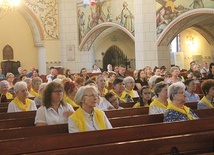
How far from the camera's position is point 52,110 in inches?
229

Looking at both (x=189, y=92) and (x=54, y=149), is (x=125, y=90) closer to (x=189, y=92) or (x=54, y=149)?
(x=189, y=92)

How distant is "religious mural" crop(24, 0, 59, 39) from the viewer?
20531mm

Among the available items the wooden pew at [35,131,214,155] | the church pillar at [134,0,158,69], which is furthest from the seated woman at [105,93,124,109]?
the church pillar at [134,0,158,69]

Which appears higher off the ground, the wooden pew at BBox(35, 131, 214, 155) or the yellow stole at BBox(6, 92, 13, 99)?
the yellow stole at BBox(6, 92, 13, 99)

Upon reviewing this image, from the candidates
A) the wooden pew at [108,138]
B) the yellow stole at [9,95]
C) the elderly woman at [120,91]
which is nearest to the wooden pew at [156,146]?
the wooden pew at [108,138]

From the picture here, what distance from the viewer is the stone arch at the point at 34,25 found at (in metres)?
20.5

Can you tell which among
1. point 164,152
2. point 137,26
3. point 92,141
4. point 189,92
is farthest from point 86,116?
point 137,26

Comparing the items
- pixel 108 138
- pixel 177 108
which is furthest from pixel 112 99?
pixel 108 138

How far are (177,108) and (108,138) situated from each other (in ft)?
4.30

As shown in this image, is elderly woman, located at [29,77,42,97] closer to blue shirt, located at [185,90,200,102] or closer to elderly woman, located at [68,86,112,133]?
blue shirt, located at [185,90,200,102]

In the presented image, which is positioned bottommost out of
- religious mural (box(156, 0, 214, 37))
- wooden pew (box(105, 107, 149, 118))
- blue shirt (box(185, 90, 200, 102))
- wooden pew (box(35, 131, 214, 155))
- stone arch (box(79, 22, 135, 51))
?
wooden pew (box(35, 131, 214, 155))

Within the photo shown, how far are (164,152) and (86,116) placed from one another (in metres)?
1.13

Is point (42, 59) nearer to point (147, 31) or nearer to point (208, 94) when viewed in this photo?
point (147, 31)

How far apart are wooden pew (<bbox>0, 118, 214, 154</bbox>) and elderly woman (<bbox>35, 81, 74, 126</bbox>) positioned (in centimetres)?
117
